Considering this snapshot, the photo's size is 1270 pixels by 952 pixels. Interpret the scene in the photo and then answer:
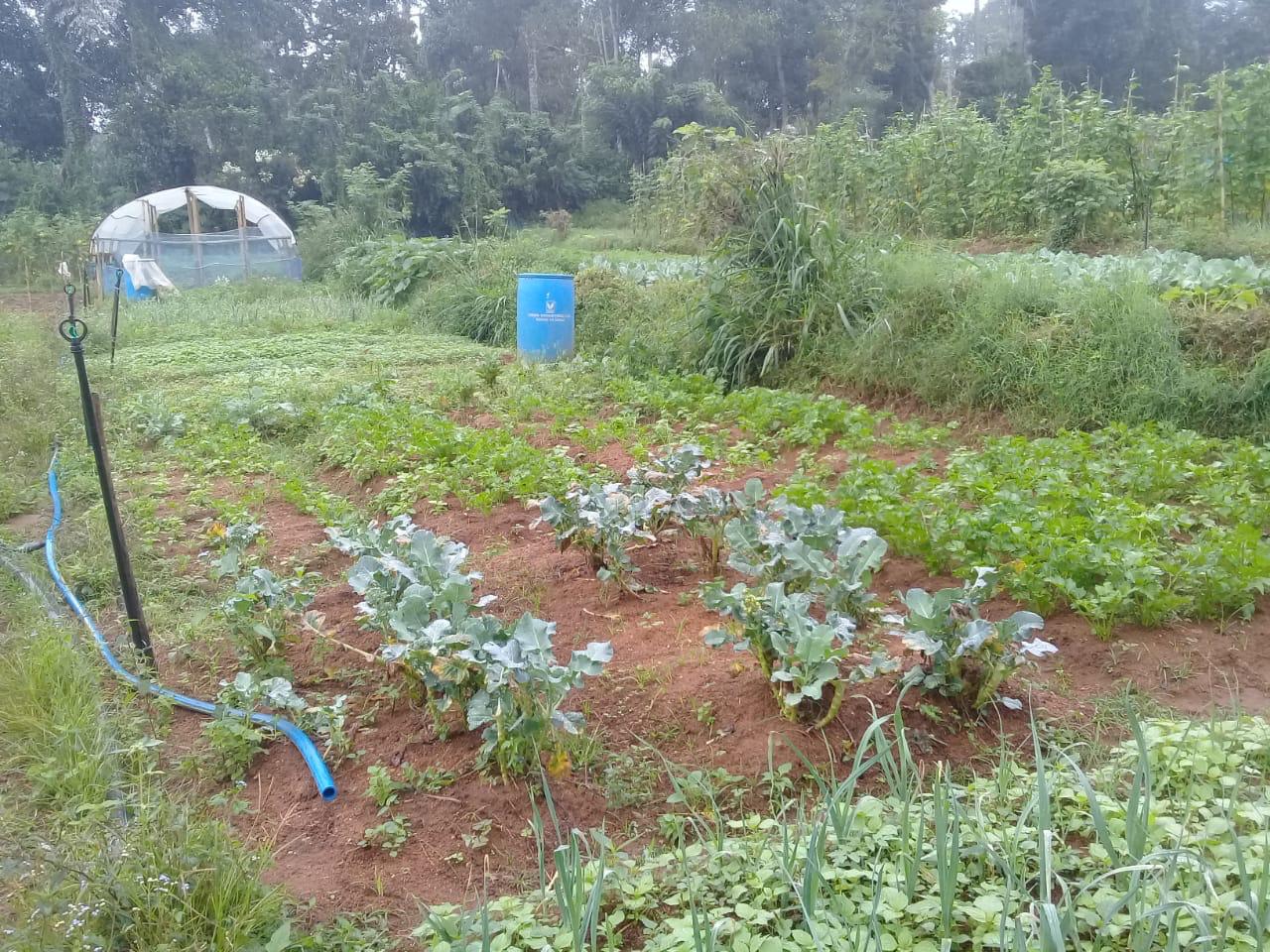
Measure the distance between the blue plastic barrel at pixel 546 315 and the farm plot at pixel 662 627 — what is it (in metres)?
3.55

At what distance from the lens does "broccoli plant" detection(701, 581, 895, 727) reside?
2314mm

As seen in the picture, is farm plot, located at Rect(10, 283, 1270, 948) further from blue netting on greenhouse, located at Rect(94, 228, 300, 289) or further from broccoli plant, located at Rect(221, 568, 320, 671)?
blue netting on greenhouse, located at Rect(94, 228, 300, 289)

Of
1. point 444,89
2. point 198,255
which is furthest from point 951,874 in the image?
point 444,89

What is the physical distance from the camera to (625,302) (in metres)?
9.67

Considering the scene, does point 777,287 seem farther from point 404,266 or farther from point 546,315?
point 404,266

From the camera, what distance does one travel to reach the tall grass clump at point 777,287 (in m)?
6.91

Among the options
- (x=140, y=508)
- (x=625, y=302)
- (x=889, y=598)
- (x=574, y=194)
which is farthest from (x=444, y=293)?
(x=574, y=194)

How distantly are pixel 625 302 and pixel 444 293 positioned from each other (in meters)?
3.45

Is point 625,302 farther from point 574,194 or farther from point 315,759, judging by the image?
point 574,194

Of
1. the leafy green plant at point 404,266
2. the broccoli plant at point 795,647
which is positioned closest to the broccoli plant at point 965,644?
the broccoli plant at point 795,647

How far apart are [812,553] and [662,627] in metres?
0.68

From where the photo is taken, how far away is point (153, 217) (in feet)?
62.3

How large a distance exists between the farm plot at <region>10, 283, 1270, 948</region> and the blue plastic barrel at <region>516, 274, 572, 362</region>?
11.6ft

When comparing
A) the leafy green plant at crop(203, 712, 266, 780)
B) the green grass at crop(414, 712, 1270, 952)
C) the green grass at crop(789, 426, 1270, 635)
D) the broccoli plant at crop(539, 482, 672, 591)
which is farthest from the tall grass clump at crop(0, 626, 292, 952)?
the green grass at crop(789, 426, 1270, 635)
